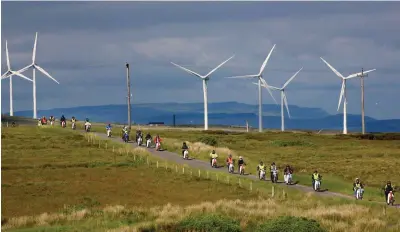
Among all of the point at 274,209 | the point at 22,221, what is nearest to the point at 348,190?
the point at 274,209

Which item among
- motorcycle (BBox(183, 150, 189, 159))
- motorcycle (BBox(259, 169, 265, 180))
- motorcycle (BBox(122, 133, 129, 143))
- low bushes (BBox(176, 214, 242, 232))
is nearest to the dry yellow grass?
low bushes (BBox(176, 214, 242, 232))

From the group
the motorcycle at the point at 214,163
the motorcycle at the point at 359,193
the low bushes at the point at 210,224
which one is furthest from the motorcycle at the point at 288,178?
the low bushes at the point at 210,224

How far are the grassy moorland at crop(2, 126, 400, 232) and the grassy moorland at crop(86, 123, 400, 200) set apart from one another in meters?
6.20

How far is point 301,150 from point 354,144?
1437 cm

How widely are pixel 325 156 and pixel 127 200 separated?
38994mm

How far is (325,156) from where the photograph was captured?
265 ft

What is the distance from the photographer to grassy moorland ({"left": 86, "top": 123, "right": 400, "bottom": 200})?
56.7 meters

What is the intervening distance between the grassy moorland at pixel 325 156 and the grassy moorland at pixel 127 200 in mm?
6203

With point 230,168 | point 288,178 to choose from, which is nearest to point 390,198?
point 288,178

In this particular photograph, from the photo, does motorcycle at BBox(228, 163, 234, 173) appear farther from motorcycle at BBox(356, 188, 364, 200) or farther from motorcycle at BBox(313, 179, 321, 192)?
motorcycle at BBox(356, 188, 364, 200)

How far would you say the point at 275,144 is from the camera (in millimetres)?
96750

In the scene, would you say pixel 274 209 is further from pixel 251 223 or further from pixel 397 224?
pixel 397 224

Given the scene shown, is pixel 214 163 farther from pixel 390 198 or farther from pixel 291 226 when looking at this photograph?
pixel 291 226

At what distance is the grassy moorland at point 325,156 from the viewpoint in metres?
56.7
